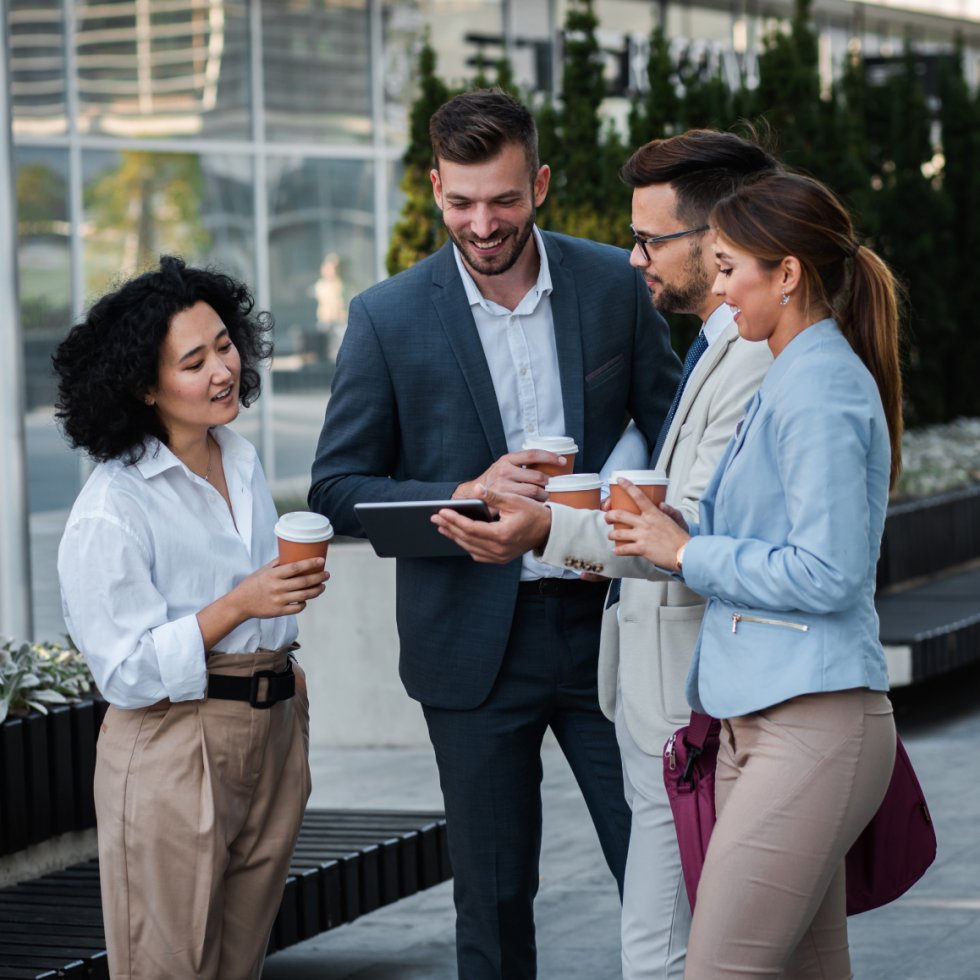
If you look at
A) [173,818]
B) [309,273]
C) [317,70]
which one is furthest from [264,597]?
[317,70]

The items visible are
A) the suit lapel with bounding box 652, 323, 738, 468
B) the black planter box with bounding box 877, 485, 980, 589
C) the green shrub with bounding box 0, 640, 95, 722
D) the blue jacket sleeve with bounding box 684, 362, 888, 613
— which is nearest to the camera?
the blue jacket sleeve with bounding box 684, 362, 888, 613

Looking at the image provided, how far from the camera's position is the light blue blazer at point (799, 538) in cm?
257

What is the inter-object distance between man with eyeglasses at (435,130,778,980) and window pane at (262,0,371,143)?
38.8 ft

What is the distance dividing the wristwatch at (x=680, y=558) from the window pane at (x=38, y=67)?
34.7ft

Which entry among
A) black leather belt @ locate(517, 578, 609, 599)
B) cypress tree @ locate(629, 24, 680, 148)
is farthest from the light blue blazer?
cypress tree @ locate(629, 24, 680, 148)

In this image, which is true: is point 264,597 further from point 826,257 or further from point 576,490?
point 826,257

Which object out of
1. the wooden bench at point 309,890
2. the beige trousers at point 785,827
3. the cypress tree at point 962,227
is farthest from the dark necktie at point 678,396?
the cypress tree at point 962,227

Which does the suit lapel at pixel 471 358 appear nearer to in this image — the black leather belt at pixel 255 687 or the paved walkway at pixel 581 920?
the black leather belt at pixel 255 687

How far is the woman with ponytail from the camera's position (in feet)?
8.48

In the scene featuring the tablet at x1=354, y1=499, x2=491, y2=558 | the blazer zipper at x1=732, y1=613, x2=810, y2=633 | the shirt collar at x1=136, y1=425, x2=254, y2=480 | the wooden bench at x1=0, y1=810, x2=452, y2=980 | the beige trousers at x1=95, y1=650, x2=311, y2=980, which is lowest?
the wooden bench at x1=0, y1=810, x2=452, y2=980

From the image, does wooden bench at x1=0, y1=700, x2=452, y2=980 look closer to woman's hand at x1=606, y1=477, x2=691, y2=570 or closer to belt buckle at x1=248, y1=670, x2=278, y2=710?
belt buckle at x1=248, y1=670, x2=278, y2=710

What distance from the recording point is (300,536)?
297cm

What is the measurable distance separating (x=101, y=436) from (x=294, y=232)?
39.4ft

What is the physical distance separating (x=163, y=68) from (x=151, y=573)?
1132cm
